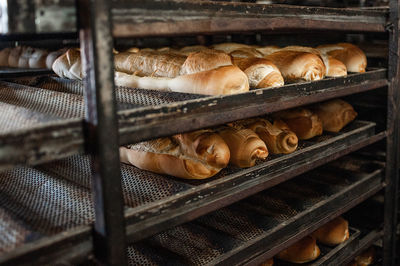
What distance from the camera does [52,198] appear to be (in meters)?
1.24

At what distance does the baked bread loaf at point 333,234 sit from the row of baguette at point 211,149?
63 cm

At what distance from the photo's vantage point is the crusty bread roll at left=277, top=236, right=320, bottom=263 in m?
1.84

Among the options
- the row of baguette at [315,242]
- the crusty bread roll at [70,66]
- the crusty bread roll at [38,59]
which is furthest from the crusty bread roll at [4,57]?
the row of baguette at [315,242]

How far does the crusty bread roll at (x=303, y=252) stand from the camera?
184 cm

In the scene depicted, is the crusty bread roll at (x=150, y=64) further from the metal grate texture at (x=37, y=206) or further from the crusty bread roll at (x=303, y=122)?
the crusty bread roll at (x=303, y=122)

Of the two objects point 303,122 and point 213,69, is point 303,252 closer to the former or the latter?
point 303,122

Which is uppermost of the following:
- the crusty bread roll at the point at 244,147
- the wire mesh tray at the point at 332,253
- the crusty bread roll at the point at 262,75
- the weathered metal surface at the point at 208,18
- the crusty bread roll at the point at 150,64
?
the weathered metal surface at the point at 208,18

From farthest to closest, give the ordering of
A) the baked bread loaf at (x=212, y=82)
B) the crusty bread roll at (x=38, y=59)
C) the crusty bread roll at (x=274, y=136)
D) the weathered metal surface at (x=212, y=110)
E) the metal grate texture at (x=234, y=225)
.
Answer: the crusty bread roll at (x=38, y=59)
the crusty bread roll at (x=274, y=136)
the metal grate texture at (x=234, y=225)
the baked bread loaf at (x=212, y=82)
the weathered metal surface at (x=212, y=110)

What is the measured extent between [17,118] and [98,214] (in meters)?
0.32

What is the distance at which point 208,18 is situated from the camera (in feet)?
3.63

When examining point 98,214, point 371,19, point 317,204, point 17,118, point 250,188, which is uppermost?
point 371,19

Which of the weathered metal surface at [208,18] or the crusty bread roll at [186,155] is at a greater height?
the weathered metal surface at [208,18]

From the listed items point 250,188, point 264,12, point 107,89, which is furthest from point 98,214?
point 264,12

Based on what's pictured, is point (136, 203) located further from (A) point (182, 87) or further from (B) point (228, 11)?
(B) point (228, 11)
